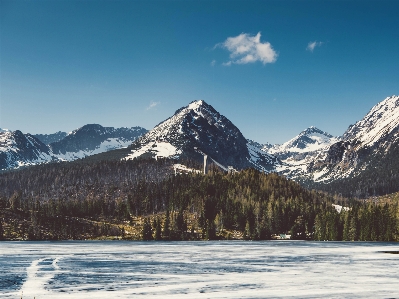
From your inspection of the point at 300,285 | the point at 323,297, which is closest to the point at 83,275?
the point at 300,285

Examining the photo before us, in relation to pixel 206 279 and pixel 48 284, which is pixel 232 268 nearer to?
pixel 206 279

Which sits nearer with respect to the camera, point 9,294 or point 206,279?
point 9,294

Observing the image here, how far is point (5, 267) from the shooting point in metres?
73.4

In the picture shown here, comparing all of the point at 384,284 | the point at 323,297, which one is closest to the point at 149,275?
the point at 323,297

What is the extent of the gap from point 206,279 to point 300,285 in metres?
12.9

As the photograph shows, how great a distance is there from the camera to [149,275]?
6281 cm

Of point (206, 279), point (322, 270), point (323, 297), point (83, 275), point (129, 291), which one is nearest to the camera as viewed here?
point (323, 297)

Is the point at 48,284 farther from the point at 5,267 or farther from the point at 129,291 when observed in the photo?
the point at 5,267

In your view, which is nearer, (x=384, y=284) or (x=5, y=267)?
(x=384, y=284)

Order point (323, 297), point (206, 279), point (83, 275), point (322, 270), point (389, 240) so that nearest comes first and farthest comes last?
point (323, 297) → point (206, 279) → point (83, 275) → point (322, 270) → point (389, 240)

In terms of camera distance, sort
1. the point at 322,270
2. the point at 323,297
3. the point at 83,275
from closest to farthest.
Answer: the point at 323,297 < the point at 83,275 < the point at 322,270

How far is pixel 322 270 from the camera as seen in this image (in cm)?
7212

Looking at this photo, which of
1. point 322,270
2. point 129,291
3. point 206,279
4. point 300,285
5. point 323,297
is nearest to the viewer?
point 323,297

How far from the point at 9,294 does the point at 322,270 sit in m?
49.6
